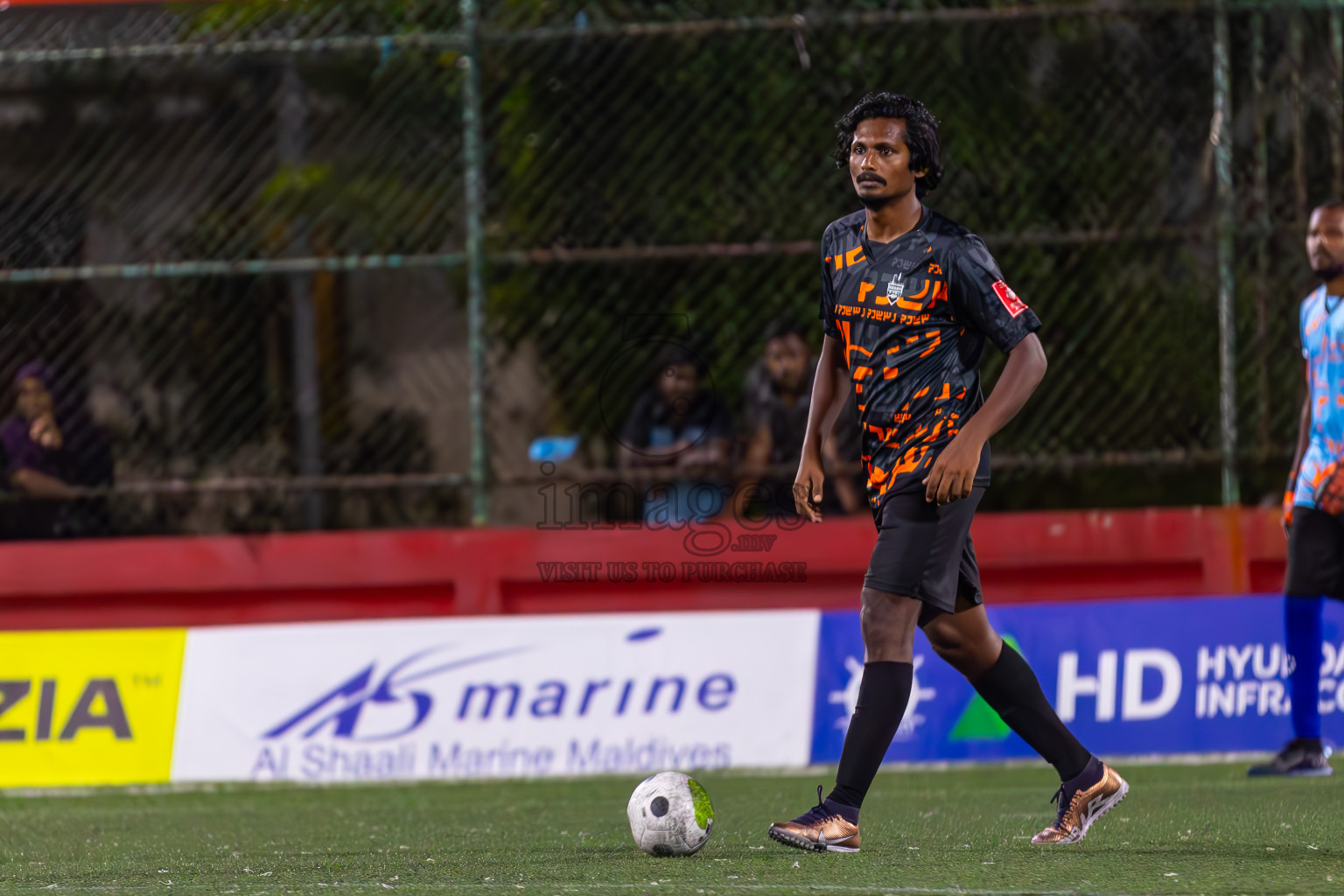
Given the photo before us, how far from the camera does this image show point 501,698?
25.4 feet

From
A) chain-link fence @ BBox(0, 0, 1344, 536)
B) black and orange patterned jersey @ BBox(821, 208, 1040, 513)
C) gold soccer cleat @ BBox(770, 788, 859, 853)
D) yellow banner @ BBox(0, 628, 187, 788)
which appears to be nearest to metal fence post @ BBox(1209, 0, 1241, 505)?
chain-link fence @ BBox(0, 0, 1344, 536)

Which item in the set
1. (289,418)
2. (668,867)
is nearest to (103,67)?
(289,418)

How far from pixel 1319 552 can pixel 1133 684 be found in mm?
1363

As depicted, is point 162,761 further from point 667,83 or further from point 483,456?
point 667,83

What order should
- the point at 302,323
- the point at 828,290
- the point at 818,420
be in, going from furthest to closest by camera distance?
the point at 302,323, the point at 818,420, the point at 828,290

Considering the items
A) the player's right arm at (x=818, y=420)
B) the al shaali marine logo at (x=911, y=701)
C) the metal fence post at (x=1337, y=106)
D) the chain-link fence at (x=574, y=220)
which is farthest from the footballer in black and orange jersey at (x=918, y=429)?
the metal fence post at (x=1337, y=106)

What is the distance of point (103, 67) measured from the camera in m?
8.83

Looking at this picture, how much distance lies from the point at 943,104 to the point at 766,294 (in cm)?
136

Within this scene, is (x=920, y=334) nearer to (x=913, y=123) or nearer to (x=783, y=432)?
(x=913, y=123)

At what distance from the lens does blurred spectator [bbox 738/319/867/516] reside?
8352 millimetres

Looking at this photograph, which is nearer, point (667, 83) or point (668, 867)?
point (668, 867)

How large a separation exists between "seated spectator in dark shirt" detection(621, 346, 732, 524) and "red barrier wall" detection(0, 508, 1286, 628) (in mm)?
213

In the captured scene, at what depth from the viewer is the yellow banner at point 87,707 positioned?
7.65 metres

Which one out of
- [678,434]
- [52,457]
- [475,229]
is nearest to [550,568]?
[678,434]
